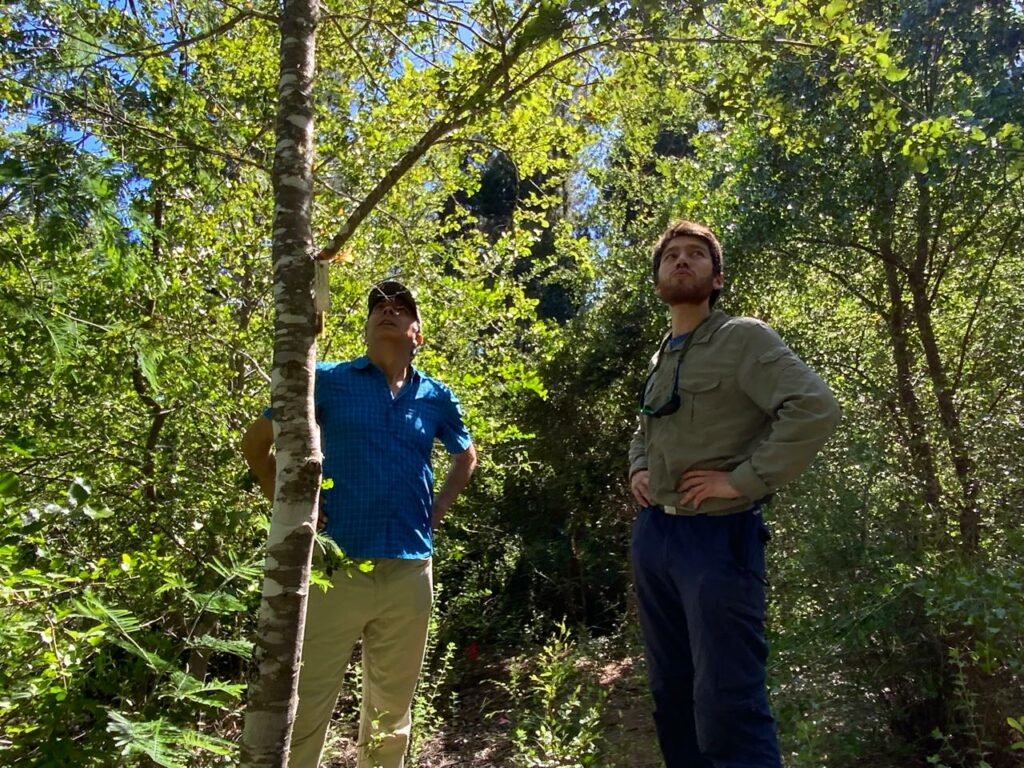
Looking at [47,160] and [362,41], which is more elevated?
[362,41]

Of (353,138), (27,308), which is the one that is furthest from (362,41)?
(27,308)

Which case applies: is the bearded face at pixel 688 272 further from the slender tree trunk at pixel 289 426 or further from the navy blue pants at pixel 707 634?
the slender tree trunk at pixel 289 426

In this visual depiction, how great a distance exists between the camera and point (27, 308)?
7.27 feet

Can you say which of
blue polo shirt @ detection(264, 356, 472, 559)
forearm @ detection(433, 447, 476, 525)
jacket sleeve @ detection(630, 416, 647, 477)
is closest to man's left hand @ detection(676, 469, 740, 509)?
jacket sleeve @ detection(630, 416, 647, 477)

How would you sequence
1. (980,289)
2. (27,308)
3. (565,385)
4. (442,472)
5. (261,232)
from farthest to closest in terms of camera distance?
1. (565,385)
2. (442,472)
3. (980,289)
4. (261,232)
5. (27,308)

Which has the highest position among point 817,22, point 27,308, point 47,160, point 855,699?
point 817,22

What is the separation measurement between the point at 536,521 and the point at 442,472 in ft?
10.4

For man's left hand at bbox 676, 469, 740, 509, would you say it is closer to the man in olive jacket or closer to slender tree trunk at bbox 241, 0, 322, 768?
the man in olive jacket

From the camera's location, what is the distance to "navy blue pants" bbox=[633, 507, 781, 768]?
6.68 feet

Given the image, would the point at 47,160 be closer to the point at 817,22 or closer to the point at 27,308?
the point at 27,308

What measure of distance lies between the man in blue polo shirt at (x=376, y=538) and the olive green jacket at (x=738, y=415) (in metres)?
0.93

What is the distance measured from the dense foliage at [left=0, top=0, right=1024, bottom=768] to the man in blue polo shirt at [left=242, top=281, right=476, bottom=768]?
0.33 metres

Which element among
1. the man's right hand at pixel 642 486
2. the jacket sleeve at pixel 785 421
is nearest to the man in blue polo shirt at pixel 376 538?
the man's right hand at pixel 642 486

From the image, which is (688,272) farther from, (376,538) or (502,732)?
(502,732)
